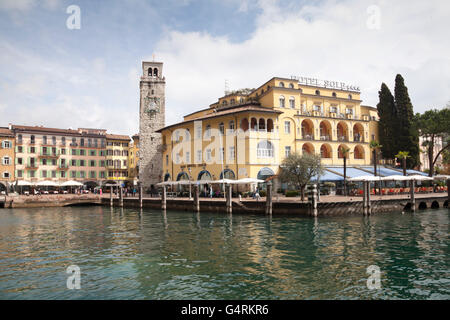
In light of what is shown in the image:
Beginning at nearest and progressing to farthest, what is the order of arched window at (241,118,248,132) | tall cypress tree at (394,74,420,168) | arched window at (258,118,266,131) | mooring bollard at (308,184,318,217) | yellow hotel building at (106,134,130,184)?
Result: 1. mooring bollard at (308,184,318,217)
2. arched window at (241,118,248,132)
3. arched window at (258,118,266,131)
4. tall cypress tree at (394,74,420,168)
5. yellow hotel building at (106,134,130,184)

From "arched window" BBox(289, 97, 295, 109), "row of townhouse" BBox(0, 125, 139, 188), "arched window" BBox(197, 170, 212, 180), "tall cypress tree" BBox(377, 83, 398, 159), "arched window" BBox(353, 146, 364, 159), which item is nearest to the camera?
"arched window" BBox(197, 170, 212, 180)

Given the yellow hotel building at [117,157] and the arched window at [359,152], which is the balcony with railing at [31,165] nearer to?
the yellow hotel building at [117,157]

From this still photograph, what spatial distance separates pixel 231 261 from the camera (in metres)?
14.4

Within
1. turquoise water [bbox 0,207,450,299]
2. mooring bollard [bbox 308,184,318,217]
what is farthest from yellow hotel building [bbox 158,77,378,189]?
turquoise water [bbox 0,207,450,299]

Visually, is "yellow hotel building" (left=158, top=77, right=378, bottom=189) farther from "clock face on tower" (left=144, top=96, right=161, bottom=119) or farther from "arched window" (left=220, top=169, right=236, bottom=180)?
"clock face on tower" (left=144, top=96, right=161, bottom=119)

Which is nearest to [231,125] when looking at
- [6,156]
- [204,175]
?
[204,175]

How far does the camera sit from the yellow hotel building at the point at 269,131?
43.9 m

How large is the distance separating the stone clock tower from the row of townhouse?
17571 mm

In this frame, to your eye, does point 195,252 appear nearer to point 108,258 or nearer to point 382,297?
point 108,258

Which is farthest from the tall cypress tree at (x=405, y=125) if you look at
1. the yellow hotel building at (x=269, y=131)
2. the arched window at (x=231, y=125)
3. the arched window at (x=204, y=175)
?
the arched window at (x=204, y=175)

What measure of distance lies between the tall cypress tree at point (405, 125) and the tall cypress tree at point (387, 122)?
0.64m

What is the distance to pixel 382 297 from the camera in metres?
10.1

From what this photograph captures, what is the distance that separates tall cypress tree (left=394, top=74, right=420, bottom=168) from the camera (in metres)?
52.6
